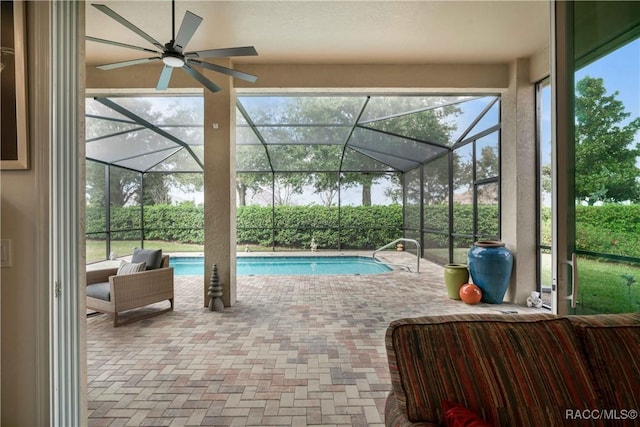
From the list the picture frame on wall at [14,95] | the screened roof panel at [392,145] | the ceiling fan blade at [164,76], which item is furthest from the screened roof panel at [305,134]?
the picture frame on wall at [14,95]

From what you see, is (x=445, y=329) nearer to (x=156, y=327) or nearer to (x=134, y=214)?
(x=156, y=327)

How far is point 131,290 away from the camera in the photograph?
13.0 ft

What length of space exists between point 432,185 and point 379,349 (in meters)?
6.34

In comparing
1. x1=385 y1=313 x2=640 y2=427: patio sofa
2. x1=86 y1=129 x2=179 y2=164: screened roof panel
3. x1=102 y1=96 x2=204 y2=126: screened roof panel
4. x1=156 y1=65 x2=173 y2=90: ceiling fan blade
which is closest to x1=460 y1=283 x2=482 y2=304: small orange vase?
x1=385 y1=313 x2=640 y2=427: patio sofa

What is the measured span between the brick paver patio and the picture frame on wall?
180 centimetres

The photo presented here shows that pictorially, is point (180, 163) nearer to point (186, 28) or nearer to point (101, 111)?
point (101, 111)

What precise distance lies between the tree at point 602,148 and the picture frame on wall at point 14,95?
291 cm

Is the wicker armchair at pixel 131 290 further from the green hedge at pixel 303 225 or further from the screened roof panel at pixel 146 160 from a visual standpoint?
the green hedge at pixel 303 225

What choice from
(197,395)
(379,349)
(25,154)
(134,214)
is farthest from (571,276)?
(134,214)

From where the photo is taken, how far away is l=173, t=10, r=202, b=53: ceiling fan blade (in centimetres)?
249

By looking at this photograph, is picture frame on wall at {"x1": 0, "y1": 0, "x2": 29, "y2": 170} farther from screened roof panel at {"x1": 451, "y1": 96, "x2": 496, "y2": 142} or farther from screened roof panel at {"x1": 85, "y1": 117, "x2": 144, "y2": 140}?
screened roof panel at {"x1": 85, "y1": 117, "x2": 144, "y2": 140}

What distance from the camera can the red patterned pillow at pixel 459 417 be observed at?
97 cm

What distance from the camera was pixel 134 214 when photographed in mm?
10797

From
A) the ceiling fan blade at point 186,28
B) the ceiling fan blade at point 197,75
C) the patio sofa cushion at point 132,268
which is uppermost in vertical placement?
the ceiling fan blade at point 186,28
